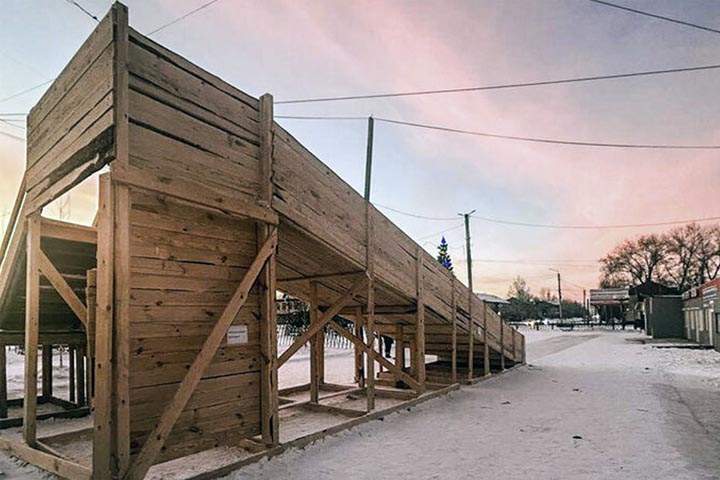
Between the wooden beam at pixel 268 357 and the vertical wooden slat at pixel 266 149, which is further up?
the vertical wooden slat at pixel 266 149

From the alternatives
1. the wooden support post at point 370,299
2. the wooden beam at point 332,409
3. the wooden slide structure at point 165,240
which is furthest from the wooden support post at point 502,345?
the wooden slide structure at point 165,240

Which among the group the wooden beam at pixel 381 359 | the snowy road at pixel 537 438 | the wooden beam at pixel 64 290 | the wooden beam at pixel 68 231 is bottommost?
the snowy road at pixel 537 438

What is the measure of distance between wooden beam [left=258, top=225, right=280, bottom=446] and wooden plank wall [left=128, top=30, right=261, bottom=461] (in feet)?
0.22

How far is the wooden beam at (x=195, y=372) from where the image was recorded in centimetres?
369

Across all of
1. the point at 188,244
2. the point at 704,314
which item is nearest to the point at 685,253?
the point at 704,314

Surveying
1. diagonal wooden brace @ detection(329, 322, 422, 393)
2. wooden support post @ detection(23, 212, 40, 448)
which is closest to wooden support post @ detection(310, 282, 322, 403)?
diagonal wooden brace @ detection(329, 322, 422, 393)

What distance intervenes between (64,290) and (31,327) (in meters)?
0.82

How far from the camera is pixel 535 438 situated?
222 inches

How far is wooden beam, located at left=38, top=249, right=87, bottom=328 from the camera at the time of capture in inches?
192

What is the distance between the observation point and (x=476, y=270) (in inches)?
1986

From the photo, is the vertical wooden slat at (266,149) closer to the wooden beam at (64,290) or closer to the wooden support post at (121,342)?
the wooden support post at (121,342)

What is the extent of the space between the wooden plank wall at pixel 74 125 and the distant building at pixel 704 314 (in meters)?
19.9

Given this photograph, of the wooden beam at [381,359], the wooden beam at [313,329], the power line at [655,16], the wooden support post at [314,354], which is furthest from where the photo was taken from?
the power line at [655,16]

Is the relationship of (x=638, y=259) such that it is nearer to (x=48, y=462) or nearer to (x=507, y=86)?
(x=507, y=86)
